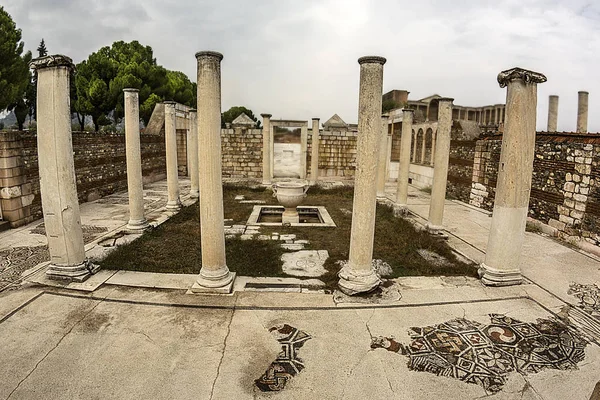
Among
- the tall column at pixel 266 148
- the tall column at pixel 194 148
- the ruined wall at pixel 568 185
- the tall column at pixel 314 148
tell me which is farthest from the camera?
the tall column at pixel 314 148

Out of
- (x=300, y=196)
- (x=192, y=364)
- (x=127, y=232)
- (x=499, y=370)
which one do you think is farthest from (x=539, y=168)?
(x=127, y=232)

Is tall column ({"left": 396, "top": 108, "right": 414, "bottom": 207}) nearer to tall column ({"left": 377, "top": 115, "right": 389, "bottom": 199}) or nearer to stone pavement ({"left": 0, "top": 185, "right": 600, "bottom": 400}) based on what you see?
tall column ({"left": 377, "top": 115, "right": 389, "bottom": 199})

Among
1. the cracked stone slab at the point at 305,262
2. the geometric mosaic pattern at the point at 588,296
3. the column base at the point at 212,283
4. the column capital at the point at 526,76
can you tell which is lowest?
the geometric mosaic pattern at the point at 588,296

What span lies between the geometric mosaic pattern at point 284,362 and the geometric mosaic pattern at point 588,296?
160 inches

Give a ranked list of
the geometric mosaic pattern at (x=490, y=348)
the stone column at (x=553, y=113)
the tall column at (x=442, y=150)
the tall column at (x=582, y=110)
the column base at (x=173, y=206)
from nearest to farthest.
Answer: the geometric mosaic pattern at (x=490, y=348)
the tall column at (x=442, y=150)
the column base at (x=173, y=206)
the tall column at (x=582, y=110)
the stone column at (x=553, y=113)

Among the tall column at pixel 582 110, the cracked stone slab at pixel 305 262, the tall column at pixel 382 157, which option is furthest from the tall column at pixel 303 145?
the tall column at pixel 582 110

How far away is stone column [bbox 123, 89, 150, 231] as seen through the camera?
26.5ft

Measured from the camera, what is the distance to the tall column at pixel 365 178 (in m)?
4.89

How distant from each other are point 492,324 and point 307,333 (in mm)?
2397

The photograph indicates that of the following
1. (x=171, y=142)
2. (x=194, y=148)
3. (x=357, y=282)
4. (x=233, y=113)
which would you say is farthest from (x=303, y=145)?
(x=233, y=113)

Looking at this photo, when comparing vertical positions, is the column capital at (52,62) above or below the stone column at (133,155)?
above

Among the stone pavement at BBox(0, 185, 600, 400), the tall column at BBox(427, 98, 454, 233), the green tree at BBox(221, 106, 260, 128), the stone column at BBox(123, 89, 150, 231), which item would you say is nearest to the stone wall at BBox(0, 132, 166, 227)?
the stone column at BBox(123, 89, 150, 231)

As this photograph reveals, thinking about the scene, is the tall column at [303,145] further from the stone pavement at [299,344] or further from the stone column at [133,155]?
the stone pavement at [299,344]

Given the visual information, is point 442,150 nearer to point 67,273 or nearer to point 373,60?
point 373,60
